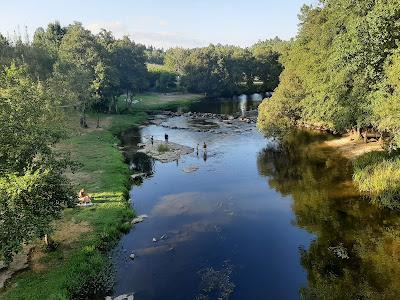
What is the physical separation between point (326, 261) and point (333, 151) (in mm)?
37320

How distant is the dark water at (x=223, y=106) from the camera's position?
128312mm

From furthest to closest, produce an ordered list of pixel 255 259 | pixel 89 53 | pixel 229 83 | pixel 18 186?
pixel 229 83
pixel 89 53
pixel 255 259
pixel 18 186

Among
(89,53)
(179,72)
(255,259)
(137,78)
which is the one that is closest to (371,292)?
(255,259)

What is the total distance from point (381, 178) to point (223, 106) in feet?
326

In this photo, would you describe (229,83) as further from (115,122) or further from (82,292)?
(82,292)

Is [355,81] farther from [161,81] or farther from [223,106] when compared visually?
[161,81]

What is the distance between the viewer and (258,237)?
120 ft

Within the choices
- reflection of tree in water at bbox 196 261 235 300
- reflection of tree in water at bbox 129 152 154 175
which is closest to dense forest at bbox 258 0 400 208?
reflection of tree in water at bbox 196 261 235 300

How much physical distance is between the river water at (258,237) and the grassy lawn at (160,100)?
72359mm

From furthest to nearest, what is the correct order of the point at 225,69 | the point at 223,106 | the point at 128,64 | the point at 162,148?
the point at 225,69 < the point at 223,106 < the point at 128,64 < the point at 162,148

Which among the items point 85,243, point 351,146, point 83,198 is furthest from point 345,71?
point 85,243

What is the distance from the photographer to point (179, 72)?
589 feet

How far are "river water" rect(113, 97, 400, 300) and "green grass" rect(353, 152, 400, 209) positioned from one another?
1.47 meters

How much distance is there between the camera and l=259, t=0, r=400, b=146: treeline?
45.5 m
